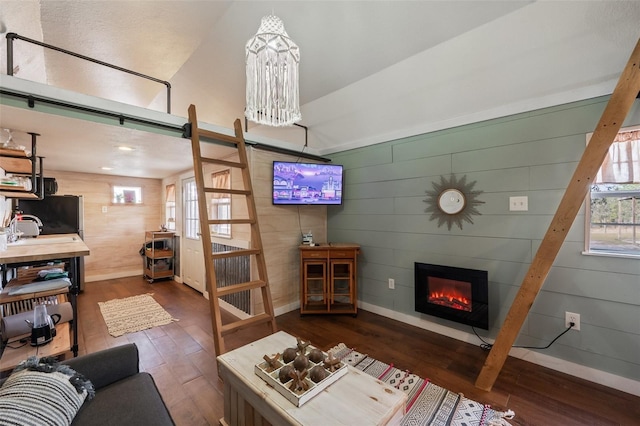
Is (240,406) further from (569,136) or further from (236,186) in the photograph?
(569,136)

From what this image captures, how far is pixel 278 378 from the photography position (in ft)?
4.09

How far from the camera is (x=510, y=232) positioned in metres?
2.35

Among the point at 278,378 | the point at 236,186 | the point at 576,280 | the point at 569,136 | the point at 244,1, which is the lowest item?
the point at 278,378

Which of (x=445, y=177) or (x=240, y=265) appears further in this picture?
(x=240, y=265)

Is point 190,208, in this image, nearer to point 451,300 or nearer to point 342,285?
point 342,285

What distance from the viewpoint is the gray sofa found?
41.8 inches

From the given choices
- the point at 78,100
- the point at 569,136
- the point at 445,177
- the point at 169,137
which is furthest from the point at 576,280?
the point at 78,100

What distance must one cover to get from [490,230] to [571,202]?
0.81m

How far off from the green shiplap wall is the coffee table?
183 centimetres

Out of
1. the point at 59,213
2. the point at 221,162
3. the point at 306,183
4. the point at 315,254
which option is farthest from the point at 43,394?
the point at 59,213

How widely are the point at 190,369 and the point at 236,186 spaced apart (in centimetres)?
206

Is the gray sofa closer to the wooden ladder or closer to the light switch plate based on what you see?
the wooden ladder

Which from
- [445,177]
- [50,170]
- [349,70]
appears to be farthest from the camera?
[50,170]

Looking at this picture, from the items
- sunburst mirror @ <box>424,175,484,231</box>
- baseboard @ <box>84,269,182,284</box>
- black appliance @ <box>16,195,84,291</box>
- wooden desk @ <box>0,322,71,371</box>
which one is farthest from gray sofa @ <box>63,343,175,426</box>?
black appliance @ <box>16,195,84,291</box>
